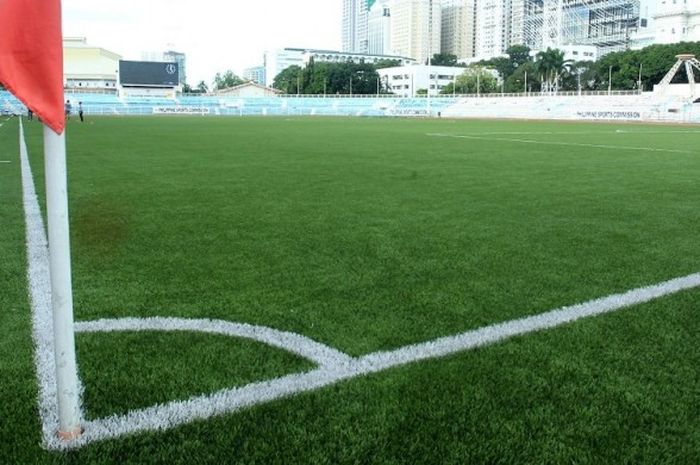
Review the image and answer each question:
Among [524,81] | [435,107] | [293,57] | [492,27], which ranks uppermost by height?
[492,27]

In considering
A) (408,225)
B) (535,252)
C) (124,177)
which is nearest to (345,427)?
(535,252)

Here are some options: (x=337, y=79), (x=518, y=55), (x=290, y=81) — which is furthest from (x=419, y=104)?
(x=518, y=55)

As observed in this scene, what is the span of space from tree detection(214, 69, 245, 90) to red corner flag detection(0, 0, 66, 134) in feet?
528

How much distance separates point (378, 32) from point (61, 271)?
187 m

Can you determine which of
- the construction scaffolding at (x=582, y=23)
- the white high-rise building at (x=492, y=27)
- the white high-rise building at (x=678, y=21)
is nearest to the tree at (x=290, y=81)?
the white high-rise building at (x=492, y=27)

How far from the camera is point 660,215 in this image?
24.6 ft

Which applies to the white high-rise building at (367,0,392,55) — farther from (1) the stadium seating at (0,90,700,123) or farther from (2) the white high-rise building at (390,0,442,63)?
(1) the stadium seating at (0,90,700,123)

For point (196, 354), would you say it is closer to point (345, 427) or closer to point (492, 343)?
point (345, 427)

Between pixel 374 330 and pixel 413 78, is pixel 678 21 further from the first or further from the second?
pixel 374 330

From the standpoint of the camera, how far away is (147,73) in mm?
97625

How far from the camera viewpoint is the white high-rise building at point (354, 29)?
185 meters

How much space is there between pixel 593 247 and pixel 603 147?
1497 centimetres

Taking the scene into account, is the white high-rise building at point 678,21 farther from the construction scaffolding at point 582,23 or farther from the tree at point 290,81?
the tree at point 290,81

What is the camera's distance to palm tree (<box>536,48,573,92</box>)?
292 feet
